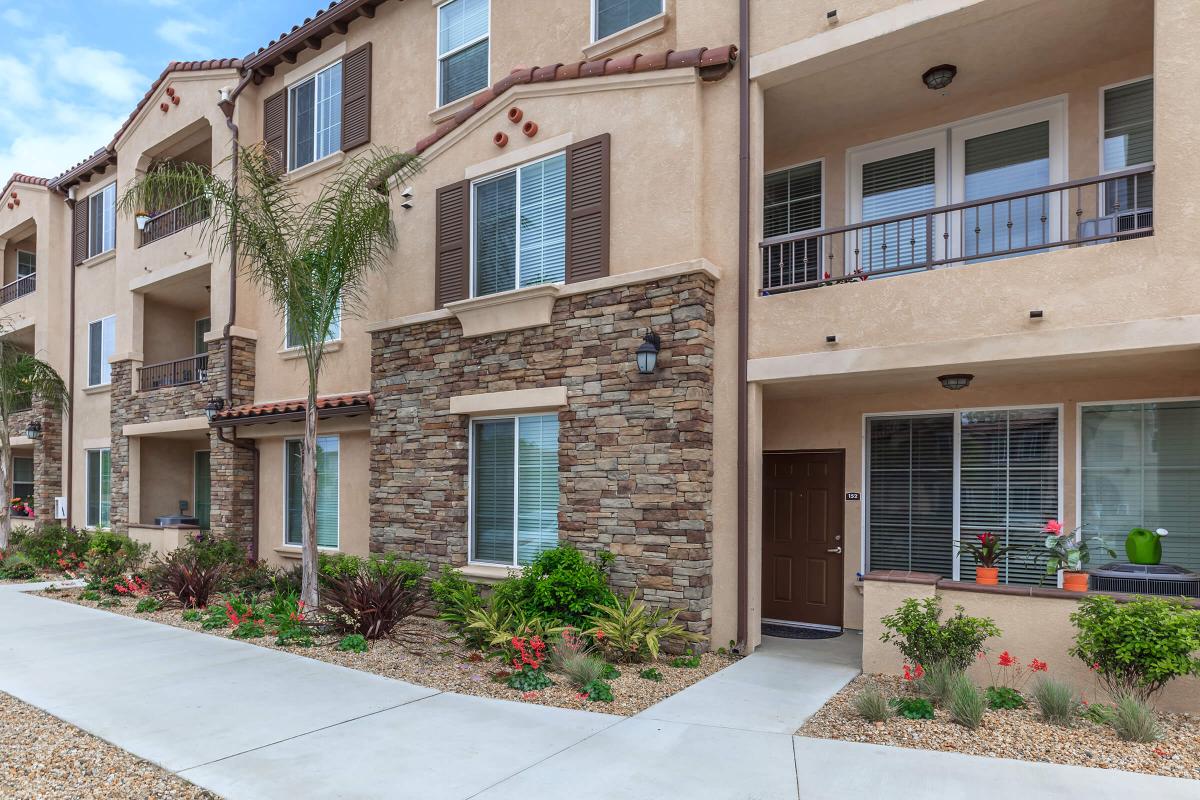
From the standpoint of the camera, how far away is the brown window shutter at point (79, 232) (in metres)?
20.2

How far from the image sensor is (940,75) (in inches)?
342

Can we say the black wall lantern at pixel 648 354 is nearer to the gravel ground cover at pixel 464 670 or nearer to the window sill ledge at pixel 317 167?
the gravel ground cover at pixel 464 670

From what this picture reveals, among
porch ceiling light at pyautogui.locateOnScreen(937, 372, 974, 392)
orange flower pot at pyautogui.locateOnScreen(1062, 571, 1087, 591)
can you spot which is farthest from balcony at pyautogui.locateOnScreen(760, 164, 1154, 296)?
orange flower pot at pyautogui.locateOnScreen(1062, 571, 1087, 591)

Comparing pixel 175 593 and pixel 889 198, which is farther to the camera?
pixel 175 593

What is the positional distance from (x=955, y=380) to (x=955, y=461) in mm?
1384

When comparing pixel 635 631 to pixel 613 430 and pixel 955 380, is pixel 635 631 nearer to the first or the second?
pixel 613 430

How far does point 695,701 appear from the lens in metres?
7.02

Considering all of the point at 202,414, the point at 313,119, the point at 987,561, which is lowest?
the point at 987,561

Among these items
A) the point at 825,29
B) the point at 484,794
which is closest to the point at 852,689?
the point at 484,794

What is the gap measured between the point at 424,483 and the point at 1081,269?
872 centimetres

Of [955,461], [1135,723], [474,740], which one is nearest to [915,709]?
[1135,723]

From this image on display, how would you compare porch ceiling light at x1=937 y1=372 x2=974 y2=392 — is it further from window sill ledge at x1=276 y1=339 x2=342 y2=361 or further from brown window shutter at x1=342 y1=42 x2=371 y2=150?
brown window shutter at x1=342 y1=42 x2=371 y2=150

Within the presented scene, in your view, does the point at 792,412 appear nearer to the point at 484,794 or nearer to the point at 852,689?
the point at 852,689

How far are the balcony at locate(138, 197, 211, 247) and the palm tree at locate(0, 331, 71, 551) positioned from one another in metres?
4.44
